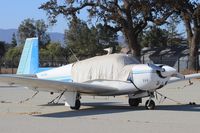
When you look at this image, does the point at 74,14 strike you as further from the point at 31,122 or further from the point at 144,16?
the point at 31,122

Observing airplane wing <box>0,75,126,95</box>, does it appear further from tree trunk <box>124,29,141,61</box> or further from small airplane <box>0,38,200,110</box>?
tree trunk <box>124,29,141,61</box>

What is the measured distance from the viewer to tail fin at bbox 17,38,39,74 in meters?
18.7

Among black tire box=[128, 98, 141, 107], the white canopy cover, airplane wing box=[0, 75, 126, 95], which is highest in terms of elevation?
the white canopy cover

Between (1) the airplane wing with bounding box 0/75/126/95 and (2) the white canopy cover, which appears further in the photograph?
(2) the white canopy cover

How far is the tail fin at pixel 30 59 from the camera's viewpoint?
18.7m

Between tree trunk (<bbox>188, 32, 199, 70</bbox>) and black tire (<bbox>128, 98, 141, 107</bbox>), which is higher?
tree trunk (<bbox>188, 32, 199, 70</bbox>)

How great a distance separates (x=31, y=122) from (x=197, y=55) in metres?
44.2

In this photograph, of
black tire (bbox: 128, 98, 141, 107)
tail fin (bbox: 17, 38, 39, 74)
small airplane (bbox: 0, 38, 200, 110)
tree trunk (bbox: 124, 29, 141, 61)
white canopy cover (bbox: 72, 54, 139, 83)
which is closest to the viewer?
small airplane (bbox: 0, 38, 200, 110)

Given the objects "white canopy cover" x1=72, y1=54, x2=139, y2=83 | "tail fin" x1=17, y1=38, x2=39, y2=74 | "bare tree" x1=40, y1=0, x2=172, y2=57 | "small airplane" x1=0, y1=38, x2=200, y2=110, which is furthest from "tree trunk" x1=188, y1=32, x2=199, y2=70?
"white canopy cover" x1=72, y1=54, x2=139, y2=83

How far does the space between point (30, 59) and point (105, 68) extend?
408cm

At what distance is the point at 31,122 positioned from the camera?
39.1 feet

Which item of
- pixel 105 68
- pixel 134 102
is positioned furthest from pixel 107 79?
pixel 134 102

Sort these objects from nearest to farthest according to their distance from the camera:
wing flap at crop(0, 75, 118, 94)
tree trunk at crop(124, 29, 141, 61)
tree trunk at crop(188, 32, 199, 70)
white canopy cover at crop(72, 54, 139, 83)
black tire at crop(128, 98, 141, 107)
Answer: wing flap at crop(0, 75, 118, 94) < white canopy cover at crop(72, 54, 139, 83) < black tire at crop(128, 98, 141, 107) < tree trunk at crop(188, 32, 199, 70) < tree trunk at crop(124, 29, 141, 61)

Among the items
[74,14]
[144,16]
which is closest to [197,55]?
[144,16]
